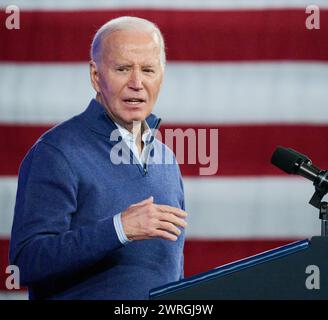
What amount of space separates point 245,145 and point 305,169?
86 cm

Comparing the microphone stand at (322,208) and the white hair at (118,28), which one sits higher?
the white hair at (118,28)

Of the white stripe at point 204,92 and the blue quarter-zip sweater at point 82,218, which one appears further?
the white stripe at point 204,92

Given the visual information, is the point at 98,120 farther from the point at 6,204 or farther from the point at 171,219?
the point at 6,204

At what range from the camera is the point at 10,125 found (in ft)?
6.34

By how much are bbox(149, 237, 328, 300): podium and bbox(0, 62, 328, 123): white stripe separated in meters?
0.97

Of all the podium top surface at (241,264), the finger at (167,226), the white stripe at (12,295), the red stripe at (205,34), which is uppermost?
the red stripe at (205,34)

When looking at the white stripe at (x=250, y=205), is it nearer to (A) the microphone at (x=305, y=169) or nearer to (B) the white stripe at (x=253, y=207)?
(B) the white stripe at (x=253, y=207)

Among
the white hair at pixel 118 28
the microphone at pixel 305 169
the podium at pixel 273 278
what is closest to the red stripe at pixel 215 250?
the white hair at pixel 118 28

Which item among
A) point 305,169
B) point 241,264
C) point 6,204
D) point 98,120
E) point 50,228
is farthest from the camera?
point 6,204

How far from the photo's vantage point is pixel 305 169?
3.64 ft

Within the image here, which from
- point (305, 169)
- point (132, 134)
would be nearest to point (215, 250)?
point (132, 134)

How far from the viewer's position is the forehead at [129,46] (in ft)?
4.61

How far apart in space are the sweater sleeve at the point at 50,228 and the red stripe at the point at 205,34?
2.26ft
